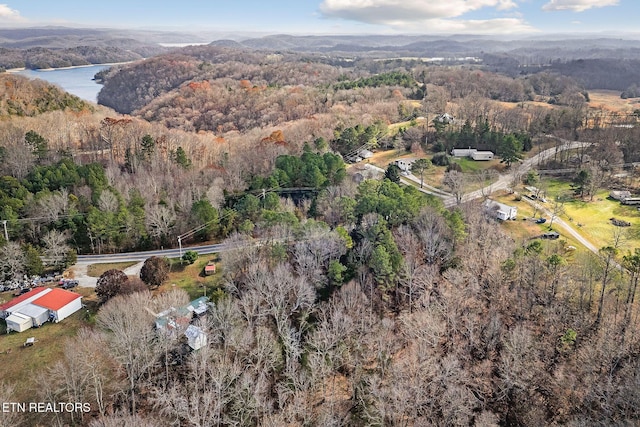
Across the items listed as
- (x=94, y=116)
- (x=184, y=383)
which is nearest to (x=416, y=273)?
(x=184, y=383)

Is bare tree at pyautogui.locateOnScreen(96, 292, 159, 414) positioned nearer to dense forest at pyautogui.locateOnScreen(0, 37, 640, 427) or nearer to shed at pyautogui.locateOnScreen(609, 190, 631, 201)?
dense forest at pyautogui.locateOnScreen(0, 37, 640, 427)

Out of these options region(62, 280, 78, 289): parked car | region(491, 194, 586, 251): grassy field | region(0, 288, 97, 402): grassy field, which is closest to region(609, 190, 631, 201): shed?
region(491, 194, 586, 251): grassy field

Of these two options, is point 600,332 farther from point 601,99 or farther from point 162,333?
point 601,99

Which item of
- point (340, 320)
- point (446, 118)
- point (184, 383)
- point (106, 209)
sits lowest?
point (184, 383)

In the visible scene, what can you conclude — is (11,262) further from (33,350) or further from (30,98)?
(30,98)

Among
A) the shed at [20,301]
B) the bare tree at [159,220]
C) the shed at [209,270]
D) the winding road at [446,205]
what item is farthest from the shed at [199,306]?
the bare tree at [159,220]
